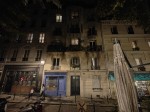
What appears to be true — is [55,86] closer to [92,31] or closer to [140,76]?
[92,31]

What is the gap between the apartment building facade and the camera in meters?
20.3

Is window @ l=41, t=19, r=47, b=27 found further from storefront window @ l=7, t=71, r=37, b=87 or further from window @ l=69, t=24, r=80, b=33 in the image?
storefront window @ l=7, t=71, r=37, b=87

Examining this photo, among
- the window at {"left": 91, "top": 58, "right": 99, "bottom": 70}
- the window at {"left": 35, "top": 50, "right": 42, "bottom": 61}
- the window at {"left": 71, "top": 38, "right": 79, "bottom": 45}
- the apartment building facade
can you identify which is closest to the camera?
the apartment building facade

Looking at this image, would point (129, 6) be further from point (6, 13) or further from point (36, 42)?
point (36, 42)

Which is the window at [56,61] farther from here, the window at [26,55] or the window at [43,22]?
the window at [43,22]

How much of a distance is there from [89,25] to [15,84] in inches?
657

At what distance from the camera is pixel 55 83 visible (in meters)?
20.8

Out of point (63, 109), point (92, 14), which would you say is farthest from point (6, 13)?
point (92, 14)

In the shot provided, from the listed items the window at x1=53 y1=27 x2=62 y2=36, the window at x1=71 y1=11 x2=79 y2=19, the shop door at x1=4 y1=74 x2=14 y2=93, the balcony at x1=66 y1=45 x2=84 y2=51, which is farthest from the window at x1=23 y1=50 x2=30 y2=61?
the window at x1=71 y1=11 x2=79 y2=19

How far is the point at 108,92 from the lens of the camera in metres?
19.4

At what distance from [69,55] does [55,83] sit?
5192 mm

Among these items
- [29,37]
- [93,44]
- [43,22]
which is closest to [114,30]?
[93,44]

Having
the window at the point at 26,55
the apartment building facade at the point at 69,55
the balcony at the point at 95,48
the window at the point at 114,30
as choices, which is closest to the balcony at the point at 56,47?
the apartment building facade at the point at 69,55

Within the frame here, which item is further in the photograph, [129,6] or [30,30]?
[30,30]
